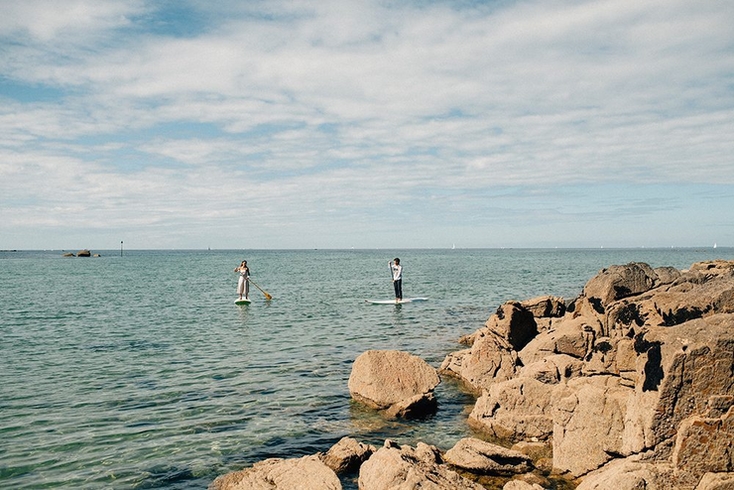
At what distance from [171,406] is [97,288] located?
53745mm

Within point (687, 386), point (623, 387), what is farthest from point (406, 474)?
point (623, 387)

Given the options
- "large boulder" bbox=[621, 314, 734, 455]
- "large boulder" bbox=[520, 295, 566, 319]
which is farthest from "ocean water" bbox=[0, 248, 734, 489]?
"large boulder" bbox=[621, 314, 734, 455]

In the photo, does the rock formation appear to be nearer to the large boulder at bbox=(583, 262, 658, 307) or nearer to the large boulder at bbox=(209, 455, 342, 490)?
the large boulder at bbox=(583, 262, 658, 307)

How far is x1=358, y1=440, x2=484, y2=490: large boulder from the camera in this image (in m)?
8.85

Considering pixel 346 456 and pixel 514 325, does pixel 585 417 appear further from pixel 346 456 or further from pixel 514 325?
pixel 514 325

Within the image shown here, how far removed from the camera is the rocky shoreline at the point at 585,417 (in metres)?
8.91

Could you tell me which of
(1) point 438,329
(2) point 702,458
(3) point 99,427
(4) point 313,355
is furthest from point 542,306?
(3) point 99,427

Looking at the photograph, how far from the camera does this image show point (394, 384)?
15141mm

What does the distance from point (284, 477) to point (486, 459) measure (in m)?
3.80

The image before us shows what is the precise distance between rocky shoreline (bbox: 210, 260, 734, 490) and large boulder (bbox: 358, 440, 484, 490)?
0.08 ft

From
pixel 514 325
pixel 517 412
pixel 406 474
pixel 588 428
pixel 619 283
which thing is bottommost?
pixel 517 412

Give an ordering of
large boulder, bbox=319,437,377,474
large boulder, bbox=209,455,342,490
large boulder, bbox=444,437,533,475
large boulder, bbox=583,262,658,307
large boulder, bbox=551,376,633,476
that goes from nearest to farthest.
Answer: large boulder, bbox=209,455,342,490 → large boulder, bbox=551,376,633,476 → large boulder, bbox=444,437,533,475 → large boulder, bbox=319,437,377,474 → large boulder, bbox=583,262,658,307

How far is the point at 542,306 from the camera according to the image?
24.0 m

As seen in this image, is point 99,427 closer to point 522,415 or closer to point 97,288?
point 522,415
